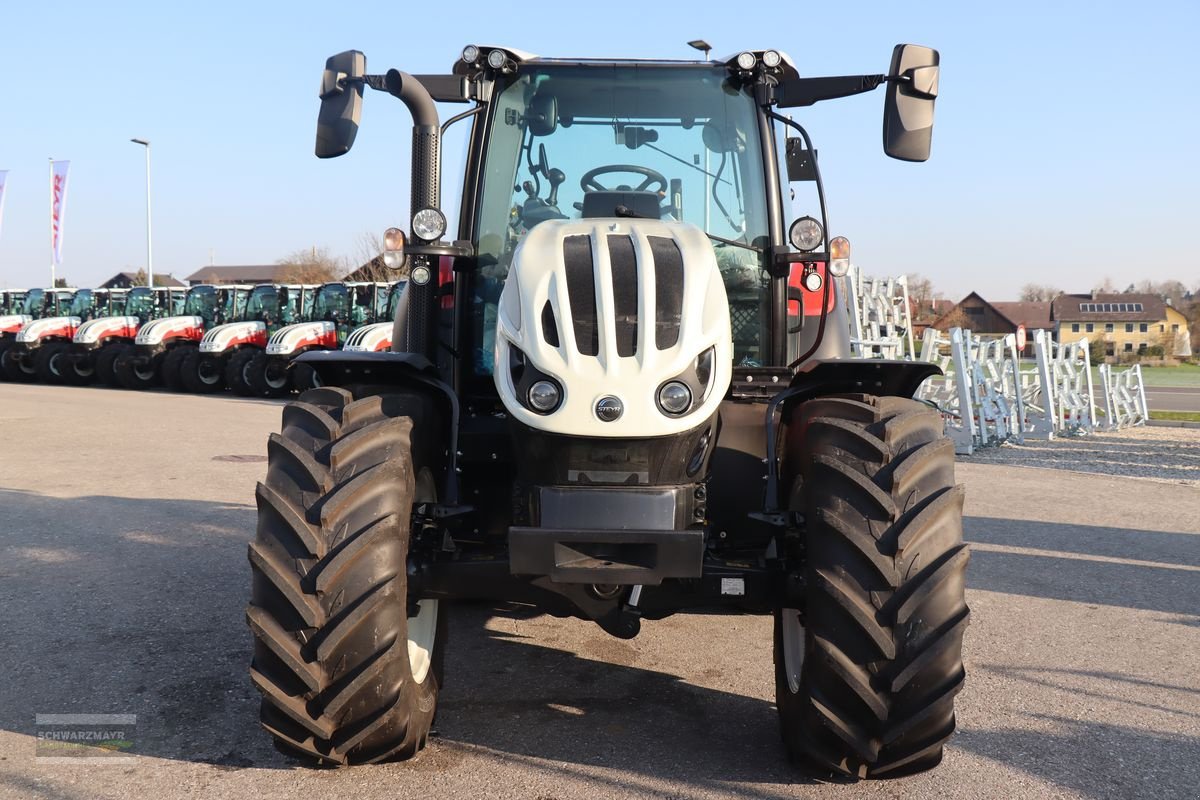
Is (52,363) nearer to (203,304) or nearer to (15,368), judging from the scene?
(15,368)

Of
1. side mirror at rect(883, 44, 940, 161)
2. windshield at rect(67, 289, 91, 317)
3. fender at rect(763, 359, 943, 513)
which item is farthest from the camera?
windshield at rect(67, 289, 91, 317)

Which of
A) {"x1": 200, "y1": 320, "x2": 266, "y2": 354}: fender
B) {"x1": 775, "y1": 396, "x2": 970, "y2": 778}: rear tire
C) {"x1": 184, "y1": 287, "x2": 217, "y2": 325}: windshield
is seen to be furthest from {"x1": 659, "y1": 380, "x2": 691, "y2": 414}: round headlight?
{"x1": 184, "y1": 287, "x2": 217, "y2": 325}: windshield

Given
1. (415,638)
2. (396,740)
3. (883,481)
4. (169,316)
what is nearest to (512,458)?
(415,638)

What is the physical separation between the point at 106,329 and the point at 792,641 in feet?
91.2

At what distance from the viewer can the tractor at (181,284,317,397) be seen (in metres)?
24.2

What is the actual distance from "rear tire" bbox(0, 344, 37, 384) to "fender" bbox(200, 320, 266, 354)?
7.99 m

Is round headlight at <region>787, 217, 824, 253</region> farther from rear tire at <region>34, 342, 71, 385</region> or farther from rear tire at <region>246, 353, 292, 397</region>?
rear tire at <region>34, 342, 71, 385</region>

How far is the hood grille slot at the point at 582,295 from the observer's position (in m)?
3.44

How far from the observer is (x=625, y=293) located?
3.51 metres

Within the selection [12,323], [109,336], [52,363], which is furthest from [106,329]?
[12,323]

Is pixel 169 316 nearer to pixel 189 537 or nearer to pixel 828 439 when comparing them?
pixel 189 537

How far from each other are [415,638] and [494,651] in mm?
1218

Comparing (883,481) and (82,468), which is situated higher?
(883,481)

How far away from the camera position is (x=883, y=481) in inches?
136
